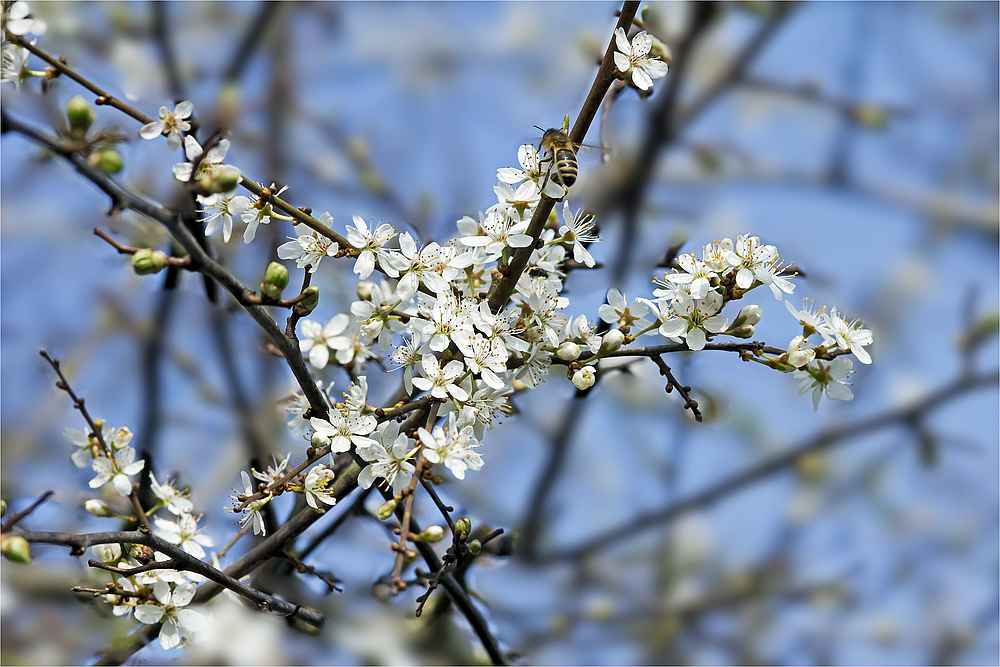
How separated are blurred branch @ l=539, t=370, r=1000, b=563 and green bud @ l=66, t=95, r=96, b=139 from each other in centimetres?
117

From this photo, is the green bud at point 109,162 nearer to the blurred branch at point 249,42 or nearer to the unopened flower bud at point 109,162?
the unopened flower bud at point 109,162

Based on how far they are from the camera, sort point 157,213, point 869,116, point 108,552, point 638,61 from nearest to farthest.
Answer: point 157,213 → point 638,61 → point 108,552 → point 869,116

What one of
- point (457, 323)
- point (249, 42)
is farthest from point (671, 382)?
point (249, 42)

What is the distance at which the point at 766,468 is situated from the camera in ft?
5.18

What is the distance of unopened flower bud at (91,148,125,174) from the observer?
18.7 inches

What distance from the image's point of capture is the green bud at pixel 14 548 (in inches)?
19.5

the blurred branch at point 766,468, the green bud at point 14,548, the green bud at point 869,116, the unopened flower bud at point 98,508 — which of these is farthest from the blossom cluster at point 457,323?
the green bud at point 869,116

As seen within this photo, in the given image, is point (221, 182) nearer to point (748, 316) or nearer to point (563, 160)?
point (563, 160)

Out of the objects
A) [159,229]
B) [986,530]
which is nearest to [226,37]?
[159,229]

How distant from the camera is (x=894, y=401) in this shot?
1754 millimetres

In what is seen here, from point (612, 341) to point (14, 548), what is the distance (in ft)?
1.65

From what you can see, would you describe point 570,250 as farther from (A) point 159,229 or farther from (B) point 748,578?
(B) point 748,578

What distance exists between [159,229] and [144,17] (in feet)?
2.82

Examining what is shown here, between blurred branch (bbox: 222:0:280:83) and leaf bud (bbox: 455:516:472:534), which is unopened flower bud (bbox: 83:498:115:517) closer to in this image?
leaf bud (bbox: 455:516:472:534)
